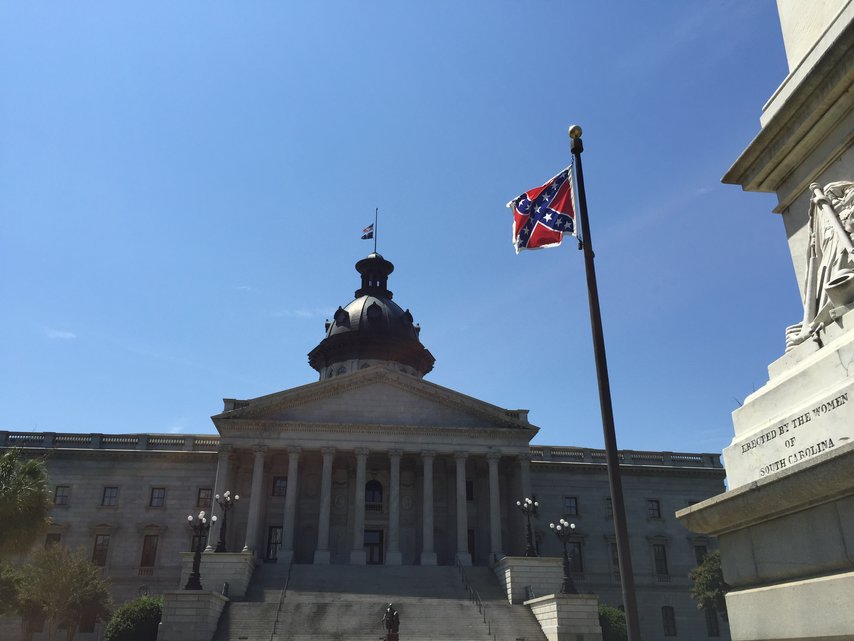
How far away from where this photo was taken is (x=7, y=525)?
2528 cm

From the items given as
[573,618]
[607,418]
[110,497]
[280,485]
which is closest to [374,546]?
[280,485]

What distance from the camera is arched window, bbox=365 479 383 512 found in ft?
182

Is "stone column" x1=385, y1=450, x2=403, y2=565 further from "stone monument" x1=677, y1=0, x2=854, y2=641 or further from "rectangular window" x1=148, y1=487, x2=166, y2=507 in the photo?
"stone monument" x1=677, y1=0, x2=854, y2=641

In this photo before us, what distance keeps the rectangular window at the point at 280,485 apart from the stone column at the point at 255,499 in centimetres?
236

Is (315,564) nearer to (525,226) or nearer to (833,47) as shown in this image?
(525,226)

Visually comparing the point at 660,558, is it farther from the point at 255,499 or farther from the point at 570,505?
the point at 255,499

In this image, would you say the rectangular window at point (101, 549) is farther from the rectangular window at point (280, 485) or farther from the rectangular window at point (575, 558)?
the rectangular window at point (575, 558)

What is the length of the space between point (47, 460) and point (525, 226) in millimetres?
54122

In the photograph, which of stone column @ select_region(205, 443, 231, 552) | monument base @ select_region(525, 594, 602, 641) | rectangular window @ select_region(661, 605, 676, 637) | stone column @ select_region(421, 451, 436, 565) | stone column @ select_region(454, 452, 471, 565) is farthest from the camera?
rectangular window @ select_region(661, 605, 676, 637)

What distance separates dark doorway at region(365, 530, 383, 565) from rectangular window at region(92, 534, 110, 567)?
63.5 feet

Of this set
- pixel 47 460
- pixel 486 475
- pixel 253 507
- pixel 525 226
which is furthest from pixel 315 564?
pixel 525 226

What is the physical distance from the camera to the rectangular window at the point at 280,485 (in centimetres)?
5531

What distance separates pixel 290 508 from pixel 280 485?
17.2 feet

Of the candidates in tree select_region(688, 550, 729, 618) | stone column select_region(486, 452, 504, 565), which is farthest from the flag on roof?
stone column select_region(486, 452, 504, 565)
